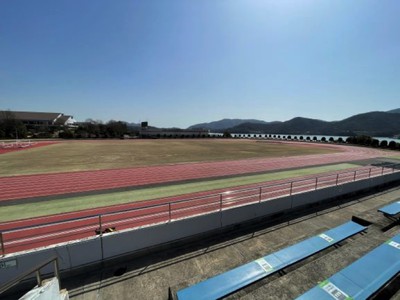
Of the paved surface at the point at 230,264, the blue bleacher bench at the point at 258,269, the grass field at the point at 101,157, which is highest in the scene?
the grass field at the point at 101,157

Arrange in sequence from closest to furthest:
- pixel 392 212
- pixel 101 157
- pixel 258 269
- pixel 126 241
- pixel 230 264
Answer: pixel 258 269
pixel 230 264
pixel 126 241
pixel 392 212
pixel 101 157

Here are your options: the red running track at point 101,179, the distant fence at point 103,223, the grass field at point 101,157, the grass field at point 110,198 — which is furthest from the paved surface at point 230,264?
the grass field at point 101,157

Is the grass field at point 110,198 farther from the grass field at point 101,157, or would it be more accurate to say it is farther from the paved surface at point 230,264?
the grass field at point 101,157

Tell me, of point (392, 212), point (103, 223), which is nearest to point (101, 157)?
point (103, 223)

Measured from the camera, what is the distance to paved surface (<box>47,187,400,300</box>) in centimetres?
529

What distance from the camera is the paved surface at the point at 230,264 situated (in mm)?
5285

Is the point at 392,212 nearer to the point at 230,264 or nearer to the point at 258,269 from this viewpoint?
the point at 258,269

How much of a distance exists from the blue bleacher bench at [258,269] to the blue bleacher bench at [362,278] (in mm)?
1166

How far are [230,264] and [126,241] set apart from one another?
3.47 m

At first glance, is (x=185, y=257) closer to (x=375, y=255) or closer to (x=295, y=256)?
(x=295, y=256)

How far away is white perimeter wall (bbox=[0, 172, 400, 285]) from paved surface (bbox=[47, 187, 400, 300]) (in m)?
0.37

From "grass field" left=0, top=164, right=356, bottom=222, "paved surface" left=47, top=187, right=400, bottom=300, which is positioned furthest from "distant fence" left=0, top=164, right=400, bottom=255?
"grass field" left=0, top=164, right=356, bottom=222

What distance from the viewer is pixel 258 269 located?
19.1 ft

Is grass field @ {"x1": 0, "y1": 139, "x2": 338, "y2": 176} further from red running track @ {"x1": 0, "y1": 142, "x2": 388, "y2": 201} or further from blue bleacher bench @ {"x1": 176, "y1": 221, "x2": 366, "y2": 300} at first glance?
blue bleacher bench @ {"x1": 176, "y1": 221, "x2": 366, "y2": 300}
